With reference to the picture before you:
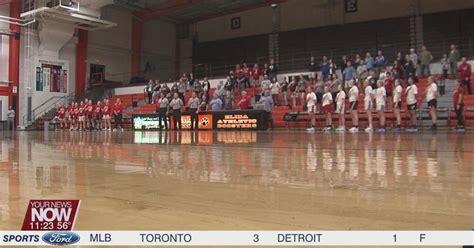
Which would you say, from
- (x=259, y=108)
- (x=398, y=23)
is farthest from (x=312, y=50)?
(x=259, y=108)

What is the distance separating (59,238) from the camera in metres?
1.67

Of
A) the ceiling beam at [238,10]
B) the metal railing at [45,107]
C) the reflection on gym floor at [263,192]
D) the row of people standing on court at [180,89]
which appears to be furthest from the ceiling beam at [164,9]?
the reflection on gym floor at [263,192]

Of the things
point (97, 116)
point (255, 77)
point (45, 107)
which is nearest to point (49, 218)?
point (255, 77)

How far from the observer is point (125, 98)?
94.5ft

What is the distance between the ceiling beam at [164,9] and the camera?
29233 mm

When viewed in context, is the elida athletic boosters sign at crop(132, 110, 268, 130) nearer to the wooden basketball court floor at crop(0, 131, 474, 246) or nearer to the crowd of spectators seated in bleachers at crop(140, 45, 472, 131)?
the crowd of spectators seated in bleachers at crop(140, 45, 472, 131)

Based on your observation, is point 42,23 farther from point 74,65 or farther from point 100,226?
point 100,226

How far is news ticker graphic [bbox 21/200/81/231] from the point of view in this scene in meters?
1.71

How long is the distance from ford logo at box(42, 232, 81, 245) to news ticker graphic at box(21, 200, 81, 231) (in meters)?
0.02

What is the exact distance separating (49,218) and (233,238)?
0.74m

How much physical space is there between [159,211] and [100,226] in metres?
0.34

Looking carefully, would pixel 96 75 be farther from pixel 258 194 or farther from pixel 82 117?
pixel 258 194

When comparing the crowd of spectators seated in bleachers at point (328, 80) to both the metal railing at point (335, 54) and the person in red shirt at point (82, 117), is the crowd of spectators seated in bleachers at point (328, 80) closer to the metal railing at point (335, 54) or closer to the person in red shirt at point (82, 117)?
the metal railing at point (335, 54)

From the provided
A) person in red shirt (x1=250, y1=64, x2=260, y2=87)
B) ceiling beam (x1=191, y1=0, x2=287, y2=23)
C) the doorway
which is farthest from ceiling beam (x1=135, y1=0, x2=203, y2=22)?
person in red shirt (x1=250, y1=64, x2=260, y2=87)
